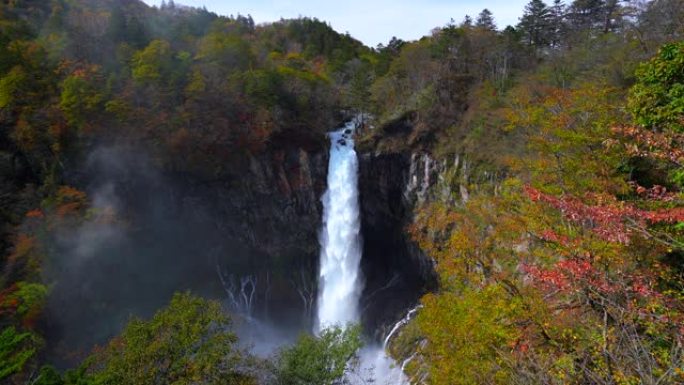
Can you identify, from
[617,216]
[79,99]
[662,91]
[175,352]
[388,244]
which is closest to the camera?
[617,216]

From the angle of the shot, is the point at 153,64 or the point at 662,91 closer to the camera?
the point at 662,91

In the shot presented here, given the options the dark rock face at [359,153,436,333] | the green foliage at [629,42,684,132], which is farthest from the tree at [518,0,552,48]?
the green foliage at [629,42,684,132]

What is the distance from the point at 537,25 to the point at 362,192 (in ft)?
74.3

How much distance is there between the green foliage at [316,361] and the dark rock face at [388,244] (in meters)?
11.4

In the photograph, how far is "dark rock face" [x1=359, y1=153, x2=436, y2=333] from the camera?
84.4ft

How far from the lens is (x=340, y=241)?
29.4 metres

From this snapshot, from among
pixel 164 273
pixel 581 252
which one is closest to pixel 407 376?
pixel 581 252

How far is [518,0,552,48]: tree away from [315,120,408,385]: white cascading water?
1964cm

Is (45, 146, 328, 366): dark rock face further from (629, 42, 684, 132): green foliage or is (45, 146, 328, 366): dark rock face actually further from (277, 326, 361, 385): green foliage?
(629, 42, 684, 132): green foliage

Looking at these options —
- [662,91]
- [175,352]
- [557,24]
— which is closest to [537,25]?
[557,24]

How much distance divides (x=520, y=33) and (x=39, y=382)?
38.8 meters

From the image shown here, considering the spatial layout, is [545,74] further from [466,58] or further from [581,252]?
[581,252]

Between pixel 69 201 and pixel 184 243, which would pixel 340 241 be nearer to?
pixel 184 243

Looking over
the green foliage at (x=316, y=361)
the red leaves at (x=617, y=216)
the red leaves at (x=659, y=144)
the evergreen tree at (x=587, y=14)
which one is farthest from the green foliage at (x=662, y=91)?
the evergreen tree at (x=587, y=14)
